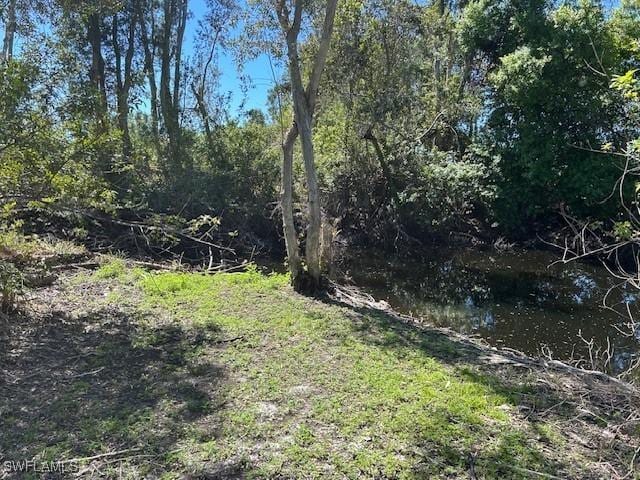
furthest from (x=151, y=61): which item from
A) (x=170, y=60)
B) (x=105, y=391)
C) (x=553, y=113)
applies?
(x=105, y=391)

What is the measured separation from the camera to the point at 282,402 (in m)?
4.18

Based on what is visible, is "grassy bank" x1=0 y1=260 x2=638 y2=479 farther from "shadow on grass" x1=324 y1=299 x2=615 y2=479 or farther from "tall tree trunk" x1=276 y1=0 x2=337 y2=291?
"tall tree trunk" x1=276 y1=0 x2=337 y2=291

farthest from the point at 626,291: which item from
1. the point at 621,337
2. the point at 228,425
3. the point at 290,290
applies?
the point at 228,425

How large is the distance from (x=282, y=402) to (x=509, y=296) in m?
7.52

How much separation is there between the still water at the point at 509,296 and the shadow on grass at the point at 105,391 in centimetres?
466

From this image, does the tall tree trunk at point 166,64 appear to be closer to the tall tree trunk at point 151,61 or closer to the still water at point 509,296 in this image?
the tall tree trunk at point 151,61

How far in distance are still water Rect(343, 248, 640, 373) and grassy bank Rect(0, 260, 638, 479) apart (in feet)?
7.84

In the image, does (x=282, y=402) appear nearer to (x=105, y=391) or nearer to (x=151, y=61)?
(x=105, y=391)

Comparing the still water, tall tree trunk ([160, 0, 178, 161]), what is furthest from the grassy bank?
tall tree trunk ([160, 0, 178, 161])

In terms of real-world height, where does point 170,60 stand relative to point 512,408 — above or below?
above

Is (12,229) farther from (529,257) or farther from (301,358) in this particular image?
(529,257)

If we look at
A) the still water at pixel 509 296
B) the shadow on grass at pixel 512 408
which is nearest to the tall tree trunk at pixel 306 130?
the shadow on grass at pixel 512 408

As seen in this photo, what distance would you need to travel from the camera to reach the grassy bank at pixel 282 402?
3.38 meters

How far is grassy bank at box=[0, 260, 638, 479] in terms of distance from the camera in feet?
11.1
